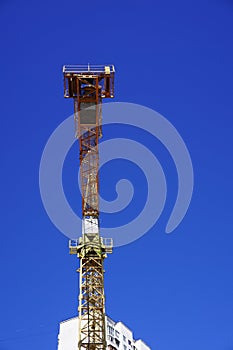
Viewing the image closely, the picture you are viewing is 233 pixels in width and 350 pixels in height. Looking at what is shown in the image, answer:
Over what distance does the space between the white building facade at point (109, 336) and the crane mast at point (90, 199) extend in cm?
2125

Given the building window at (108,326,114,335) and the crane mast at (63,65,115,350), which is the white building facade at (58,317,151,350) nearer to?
the building window at (108,326,114,335)

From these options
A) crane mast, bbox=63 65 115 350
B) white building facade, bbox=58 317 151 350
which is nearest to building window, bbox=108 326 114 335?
white building facade, bbox=58 317 151 350

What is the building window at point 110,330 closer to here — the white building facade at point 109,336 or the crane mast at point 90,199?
the white building facade at point 109,336

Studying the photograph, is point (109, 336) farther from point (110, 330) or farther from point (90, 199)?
point (90, 199)

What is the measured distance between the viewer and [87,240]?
39.7 metres

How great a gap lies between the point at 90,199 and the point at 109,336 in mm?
25933

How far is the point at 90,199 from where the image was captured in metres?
41.4

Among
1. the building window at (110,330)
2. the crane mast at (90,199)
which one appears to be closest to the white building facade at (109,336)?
the building window at (110,330)

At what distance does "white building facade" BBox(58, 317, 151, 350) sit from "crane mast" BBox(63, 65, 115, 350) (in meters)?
21.3

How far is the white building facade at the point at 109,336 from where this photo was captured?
199ft

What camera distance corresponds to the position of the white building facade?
60625mm

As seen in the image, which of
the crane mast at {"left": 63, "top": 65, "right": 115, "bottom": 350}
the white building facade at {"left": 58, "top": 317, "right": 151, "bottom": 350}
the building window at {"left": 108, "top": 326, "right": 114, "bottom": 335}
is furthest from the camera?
the building window at {"left": 108, "top": 326, "right": 114, "bottom": 335}

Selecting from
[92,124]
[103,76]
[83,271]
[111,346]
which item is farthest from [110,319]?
[103,76]

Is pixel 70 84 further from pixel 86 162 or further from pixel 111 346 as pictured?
pixel 111 346
